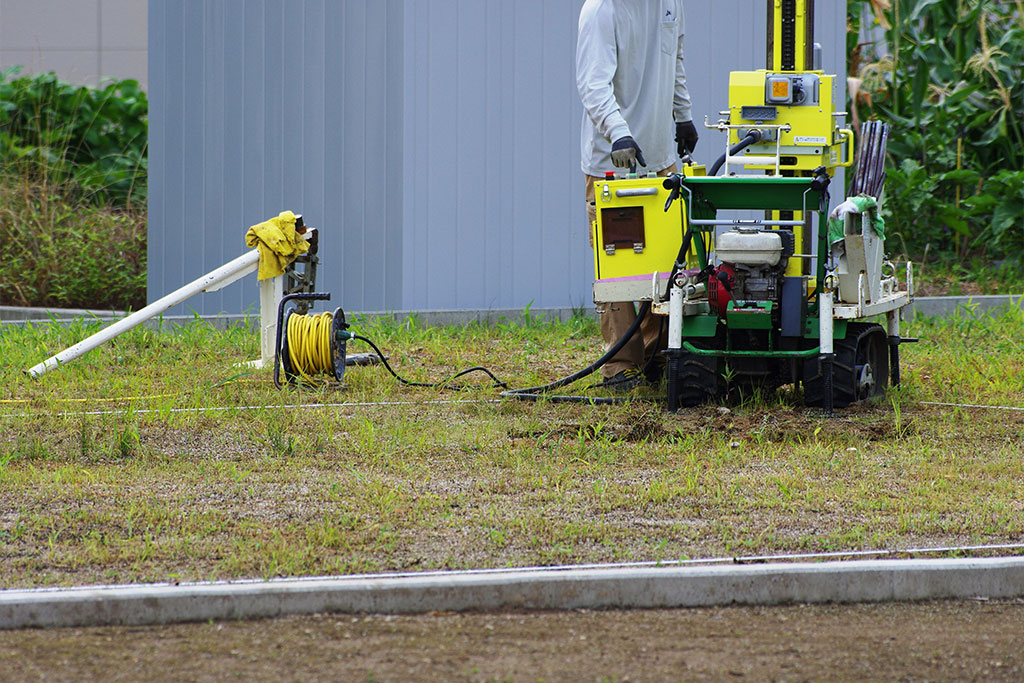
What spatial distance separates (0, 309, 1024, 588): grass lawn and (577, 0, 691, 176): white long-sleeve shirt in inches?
49.2

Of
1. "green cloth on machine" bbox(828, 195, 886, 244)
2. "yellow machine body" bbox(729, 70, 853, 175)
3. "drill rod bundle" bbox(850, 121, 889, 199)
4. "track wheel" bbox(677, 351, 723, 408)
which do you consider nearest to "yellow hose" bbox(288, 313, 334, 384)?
"track wheel" bbox(677, 351, 723, 408)

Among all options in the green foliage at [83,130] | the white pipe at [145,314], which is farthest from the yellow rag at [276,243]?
the green foliage at [83,130]

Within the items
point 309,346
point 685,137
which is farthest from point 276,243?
point 685,137

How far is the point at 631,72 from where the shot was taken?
6.64m

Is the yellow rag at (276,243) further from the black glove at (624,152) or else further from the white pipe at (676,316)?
the white pipe at (676,316)

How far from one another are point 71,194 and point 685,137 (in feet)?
21.3

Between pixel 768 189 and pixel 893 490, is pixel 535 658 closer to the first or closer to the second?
pixel 893 490

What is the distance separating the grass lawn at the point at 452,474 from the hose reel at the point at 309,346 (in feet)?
0.54

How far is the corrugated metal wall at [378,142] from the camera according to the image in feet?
29.5

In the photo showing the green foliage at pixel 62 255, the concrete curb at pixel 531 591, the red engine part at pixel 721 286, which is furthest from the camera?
the green foliage at pixel 62 255

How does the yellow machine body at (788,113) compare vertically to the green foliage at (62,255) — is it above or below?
above

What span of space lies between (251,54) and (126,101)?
13.6ft

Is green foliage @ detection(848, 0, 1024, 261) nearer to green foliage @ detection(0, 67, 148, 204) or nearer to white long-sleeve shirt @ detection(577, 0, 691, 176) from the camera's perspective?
white long-sleeve shirt @ detection(577, 0, 691, 176)

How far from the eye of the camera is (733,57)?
9.46 metres
